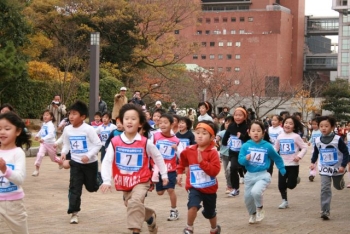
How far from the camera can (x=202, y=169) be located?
785 cm

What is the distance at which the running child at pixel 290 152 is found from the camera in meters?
11.2

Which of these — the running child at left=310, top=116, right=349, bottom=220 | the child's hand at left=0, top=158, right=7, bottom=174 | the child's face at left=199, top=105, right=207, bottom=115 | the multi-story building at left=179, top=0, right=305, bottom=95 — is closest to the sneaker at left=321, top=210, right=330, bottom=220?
the running child at left=310, top=116, right=349, bottom=220

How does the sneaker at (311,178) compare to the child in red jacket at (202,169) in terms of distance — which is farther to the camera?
the sneaker at (311,178)

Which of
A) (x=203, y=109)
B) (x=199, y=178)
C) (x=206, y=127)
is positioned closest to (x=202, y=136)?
(x=206, y=127)

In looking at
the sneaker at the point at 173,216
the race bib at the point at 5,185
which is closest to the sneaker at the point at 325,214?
the sneaker at the point at 173,216

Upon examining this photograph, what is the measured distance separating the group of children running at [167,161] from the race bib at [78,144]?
1cm

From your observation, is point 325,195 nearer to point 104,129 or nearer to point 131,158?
point 131,158

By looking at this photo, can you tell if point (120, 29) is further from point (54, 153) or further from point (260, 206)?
point (260, 206)

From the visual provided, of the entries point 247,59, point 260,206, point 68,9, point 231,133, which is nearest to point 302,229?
point 260,206

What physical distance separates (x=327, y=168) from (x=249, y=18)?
103128mm

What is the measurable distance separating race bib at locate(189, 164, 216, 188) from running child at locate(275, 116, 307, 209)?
3.50 metres

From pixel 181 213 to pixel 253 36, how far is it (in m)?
102

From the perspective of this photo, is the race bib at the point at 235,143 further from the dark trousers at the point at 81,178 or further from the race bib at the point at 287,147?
the dark trousers at the point at 81,178

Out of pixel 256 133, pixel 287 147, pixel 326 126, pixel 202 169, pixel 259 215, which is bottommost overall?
pixel 259 215
